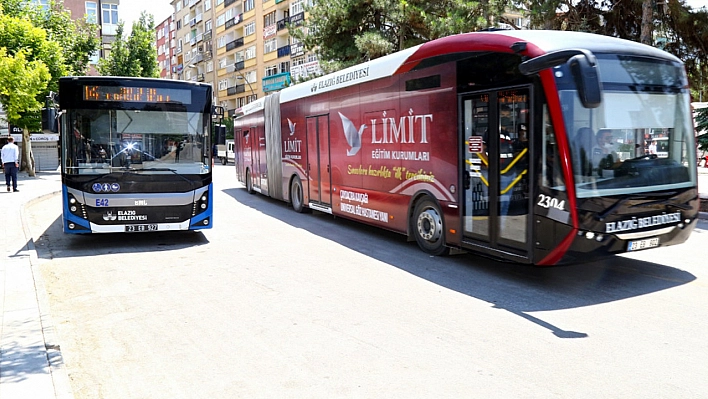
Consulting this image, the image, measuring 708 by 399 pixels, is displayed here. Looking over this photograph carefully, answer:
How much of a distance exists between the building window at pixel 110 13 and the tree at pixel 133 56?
12978 millimetres

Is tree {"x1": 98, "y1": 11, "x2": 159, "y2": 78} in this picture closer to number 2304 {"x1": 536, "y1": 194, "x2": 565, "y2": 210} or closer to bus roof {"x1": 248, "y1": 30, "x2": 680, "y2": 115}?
bus roof {"x1": 248, "y1": 30, "x2": 680, "y2": 115}

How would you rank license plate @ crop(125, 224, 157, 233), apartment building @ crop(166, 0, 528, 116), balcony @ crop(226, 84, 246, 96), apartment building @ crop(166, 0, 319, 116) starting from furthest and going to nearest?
1. balcony @ crop(226, 84, 246, 96)
2. apartment building @ crop(166, 0, 319, 116)
3. apartment building @ crop(166, 0, 528, 116)
4. license plate @ crop(125, 224, 157, 233)

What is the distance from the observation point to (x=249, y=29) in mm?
68500

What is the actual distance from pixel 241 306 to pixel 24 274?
348 cm

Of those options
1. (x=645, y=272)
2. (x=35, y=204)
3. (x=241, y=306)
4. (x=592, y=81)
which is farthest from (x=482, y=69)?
(x=35, y=204)

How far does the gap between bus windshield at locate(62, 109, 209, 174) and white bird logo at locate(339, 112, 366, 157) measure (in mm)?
2683

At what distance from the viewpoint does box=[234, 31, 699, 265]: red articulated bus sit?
6.86 metres

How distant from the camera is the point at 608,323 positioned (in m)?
6.07

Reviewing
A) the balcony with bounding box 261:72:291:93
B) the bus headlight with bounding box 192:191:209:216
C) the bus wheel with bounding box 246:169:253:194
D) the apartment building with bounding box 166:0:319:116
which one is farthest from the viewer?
the apartment building with bounding box 166:0:319:116

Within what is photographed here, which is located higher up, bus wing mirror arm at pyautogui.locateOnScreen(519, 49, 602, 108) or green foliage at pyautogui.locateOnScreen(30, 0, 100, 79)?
green foliage at pyautogui.locateOnScreen(30, 0, 100, 79)

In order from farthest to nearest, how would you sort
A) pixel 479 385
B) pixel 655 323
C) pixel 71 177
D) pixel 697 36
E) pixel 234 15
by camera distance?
pixel 234 15 < pixel 697 36 < pixel 71 177 < pixel 655 323 < pixel 479 385

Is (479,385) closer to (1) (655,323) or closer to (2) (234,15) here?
(1) (655,323)

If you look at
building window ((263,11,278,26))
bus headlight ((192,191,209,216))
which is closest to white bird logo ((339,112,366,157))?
bus headlight ((192,191,209,216))

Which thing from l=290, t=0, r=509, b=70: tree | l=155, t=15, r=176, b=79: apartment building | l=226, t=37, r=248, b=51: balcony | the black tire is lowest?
the black tire
